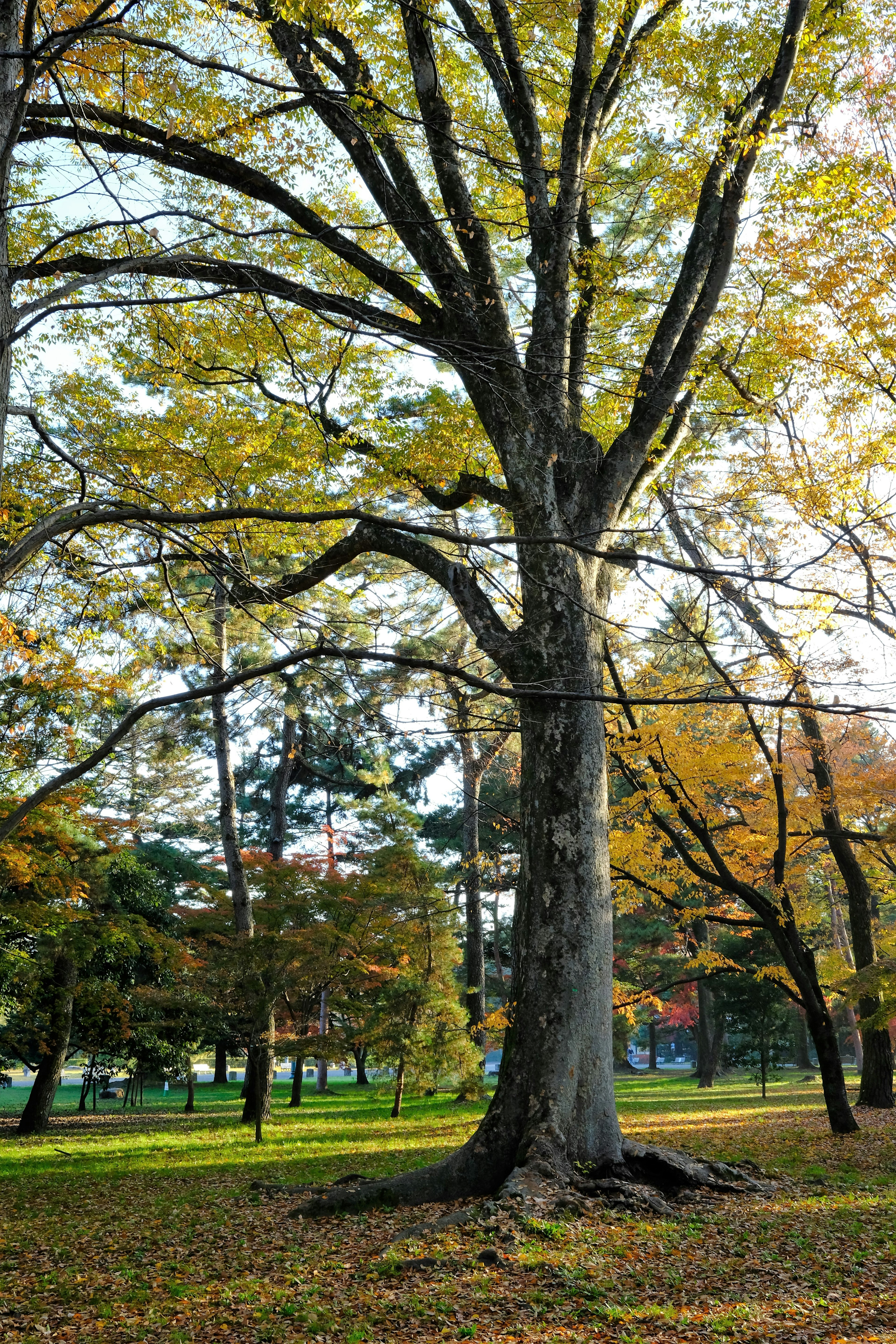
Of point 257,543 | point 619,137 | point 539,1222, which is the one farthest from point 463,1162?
point 619,137

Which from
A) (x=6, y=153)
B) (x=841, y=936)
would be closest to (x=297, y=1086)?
(x=841, y=936)

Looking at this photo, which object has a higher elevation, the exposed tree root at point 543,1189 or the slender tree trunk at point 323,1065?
the exposed tree root at point 543,1189

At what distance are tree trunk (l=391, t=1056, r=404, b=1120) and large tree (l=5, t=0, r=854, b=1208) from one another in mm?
9479

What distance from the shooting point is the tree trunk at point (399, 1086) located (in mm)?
15219

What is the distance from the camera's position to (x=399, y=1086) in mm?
15234

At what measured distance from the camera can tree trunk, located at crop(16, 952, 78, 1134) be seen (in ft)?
44.9

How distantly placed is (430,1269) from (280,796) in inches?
845

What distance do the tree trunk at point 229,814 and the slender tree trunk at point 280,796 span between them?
9.91m

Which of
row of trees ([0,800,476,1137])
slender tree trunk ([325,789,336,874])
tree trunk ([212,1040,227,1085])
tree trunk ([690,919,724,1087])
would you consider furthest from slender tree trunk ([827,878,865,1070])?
tree trunk ([212,1040,227,1085])

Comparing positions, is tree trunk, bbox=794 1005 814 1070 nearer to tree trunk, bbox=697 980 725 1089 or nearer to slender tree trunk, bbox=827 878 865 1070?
slender tree trunk, bbox=827 878 865 1070

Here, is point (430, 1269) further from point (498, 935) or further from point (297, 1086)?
point (498, 935)

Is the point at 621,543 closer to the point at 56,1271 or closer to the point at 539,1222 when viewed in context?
the point at 539,1222

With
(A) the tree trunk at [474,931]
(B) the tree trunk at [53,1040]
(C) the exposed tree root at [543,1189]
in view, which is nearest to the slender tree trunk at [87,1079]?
(B) the tree trunk at [53,1040]

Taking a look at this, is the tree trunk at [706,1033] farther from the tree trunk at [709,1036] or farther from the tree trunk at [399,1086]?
the tree trunk at [399,1086]
